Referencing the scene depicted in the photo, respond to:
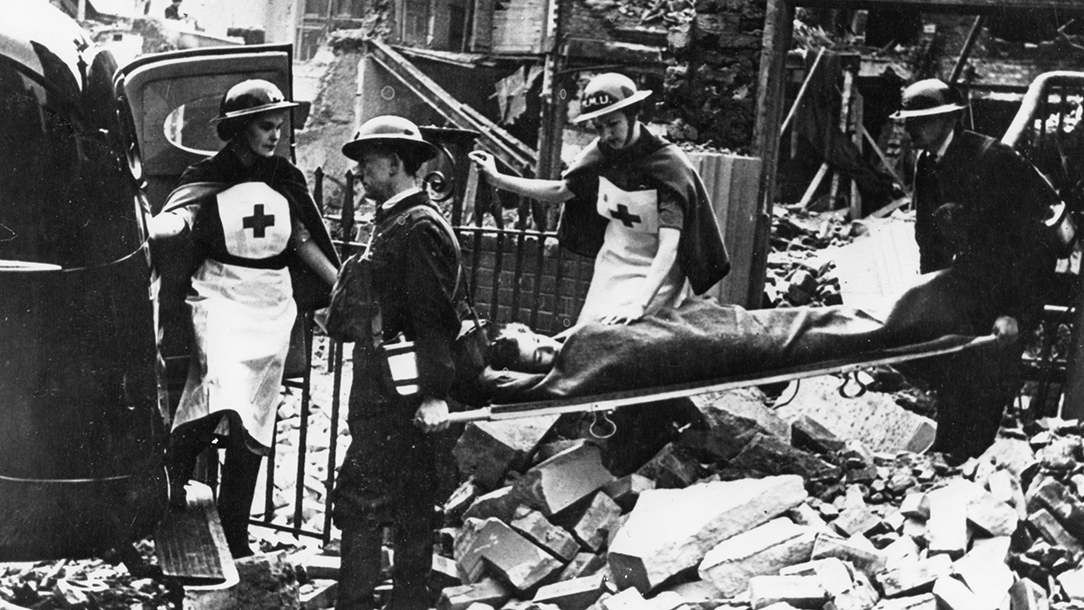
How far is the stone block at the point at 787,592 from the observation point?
14.2ft

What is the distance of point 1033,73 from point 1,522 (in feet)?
14.8

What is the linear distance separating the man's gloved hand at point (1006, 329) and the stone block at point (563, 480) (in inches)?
72.8

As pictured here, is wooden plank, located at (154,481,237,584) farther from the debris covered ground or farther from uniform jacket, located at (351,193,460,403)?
uniform jacket, located at (351,193,460,403)

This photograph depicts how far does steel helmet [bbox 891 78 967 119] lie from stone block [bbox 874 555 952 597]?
1912 mm

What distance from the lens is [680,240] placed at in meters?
4.90

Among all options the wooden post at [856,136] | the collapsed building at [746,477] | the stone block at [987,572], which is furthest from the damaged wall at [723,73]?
the stone block at [987,572]

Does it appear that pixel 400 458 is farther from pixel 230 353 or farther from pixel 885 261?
pixel 885 261

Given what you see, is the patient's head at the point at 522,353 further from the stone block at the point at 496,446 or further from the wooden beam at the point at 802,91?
the wooden beam at the point at 802,91

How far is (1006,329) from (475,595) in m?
2.61

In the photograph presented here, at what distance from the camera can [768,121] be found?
582 centimetres

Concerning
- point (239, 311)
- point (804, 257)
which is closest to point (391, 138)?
point (239, 311)

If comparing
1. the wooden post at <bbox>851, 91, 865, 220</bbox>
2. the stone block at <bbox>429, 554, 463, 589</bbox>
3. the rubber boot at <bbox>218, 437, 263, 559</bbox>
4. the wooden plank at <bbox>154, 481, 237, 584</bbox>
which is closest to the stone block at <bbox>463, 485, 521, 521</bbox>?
the stone block at <bbox>429, 554, 463, 589</bbox>

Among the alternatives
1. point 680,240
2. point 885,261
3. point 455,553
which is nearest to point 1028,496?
point 885,261

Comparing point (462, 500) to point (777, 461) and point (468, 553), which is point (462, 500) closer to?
point (468, 553)
